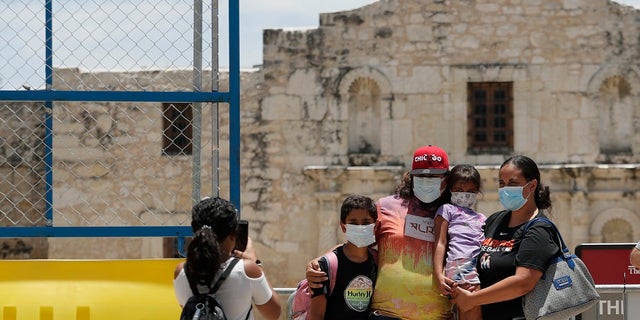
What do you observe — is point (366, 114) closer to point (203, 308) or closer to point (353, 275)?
point (353, 275)

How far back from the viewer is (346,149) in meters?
15.3

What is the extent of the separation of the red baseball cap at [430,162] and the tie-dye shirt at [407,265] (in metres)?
0.19

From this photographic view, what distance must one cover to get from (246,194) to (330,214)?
3.78 feet

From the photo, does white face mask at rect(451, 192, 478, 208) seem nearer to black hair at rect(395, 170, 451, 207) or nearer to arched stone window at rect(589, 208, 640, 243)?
black hair at rect(395, 170, 451, 207)

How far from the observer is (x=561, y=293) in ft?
17.6

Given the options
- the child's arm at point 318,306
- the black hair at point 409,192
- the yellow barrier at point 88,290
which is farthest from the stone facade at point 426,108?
the child's arm at point 318,306

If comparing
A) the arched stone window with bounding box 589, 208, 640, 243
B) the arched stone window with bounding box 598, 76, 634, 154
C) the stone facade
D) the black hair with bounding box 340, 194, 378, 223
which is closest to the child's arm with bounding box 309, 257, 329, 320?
the black hair with bounding box 340, 194, 378, 223

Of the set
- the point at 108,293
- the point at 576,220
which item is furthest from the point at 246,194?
the point at 108,293

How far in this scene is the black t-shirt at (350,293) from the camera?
5590 mm

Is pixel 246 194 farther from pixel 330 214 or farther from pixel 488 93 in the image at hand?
pixel 488 93

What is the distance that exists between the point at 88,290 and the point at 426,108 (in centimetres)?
978

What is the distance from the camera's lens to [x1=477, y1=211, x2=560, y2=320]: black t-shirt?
211 inches

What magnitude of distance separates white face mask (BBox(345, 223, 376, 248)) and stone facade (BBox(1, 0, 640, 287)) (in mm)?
9498

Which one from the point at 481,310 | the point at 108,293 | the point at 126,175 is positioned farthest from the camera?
the point at 126,175
